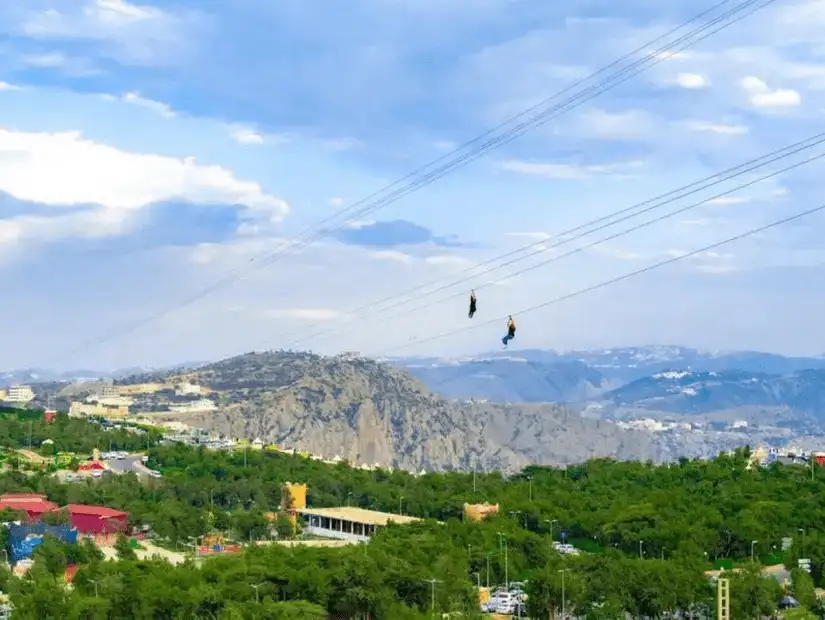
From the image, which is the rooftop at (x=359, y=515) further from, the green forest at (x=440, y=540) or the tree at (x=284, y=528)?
the tree at (x=284, y=528)

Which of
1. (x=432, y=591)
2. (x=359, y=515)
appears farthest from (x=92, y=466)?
(x=432, y=591)

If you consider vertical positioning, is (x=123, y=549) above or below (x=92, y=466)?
below

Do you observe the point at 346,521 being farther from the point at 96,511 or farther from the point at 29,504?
the point at 29,504

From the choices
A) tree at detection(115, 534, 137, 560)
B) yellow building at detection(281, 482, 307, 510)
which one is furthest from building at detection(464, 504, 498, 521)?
tree at detection(115, 534, 137, 560)

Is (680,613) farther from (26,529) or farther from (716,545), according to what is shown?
(26,529)

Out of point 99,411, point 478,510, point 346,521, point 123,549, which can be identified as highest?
point 99,411

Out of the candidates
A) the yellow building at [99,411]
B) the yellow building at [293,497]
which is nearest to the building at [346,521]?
the yellow building at [293,497]

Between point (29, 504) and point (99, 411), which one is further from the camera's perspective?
point (99, 411)
